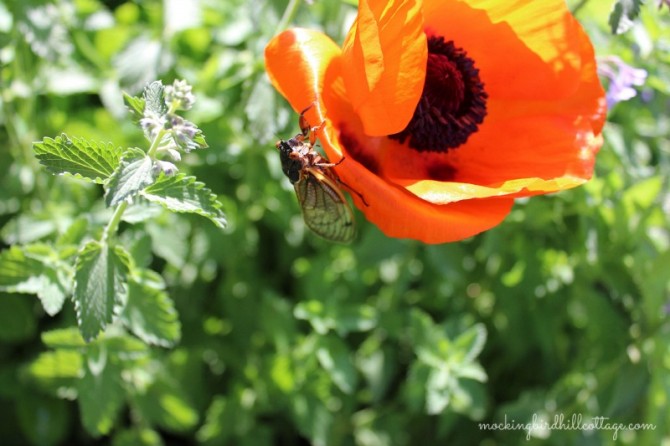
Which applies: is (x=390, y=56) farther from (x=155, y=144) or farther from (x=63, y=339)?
(x=63, y=339)

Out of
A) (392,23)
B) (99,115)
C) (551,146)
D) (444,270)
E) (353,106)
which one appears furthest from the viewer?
(99,115)

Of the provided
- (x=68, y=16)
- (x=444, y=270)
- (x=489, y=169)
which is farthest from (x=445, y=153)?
(x=68, y=16)

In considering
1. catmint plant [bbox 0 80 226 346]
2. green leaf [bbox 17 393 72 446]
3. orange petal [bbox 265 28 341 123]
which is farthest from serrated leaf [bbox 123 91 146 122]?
green leaf [bbox 17 393 72 446]

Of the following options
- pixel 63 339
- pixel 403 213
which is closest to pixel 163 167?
pixel 403 213

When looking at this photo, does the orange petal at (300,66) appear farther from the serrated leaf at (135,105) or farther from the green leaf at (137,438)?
the green leaf at (137,438)

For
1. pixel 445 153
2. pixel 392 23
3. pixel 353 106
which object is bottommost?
pixel 445 153

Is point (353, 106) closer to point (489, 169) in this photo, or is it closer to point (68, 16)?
point (489, 169)
